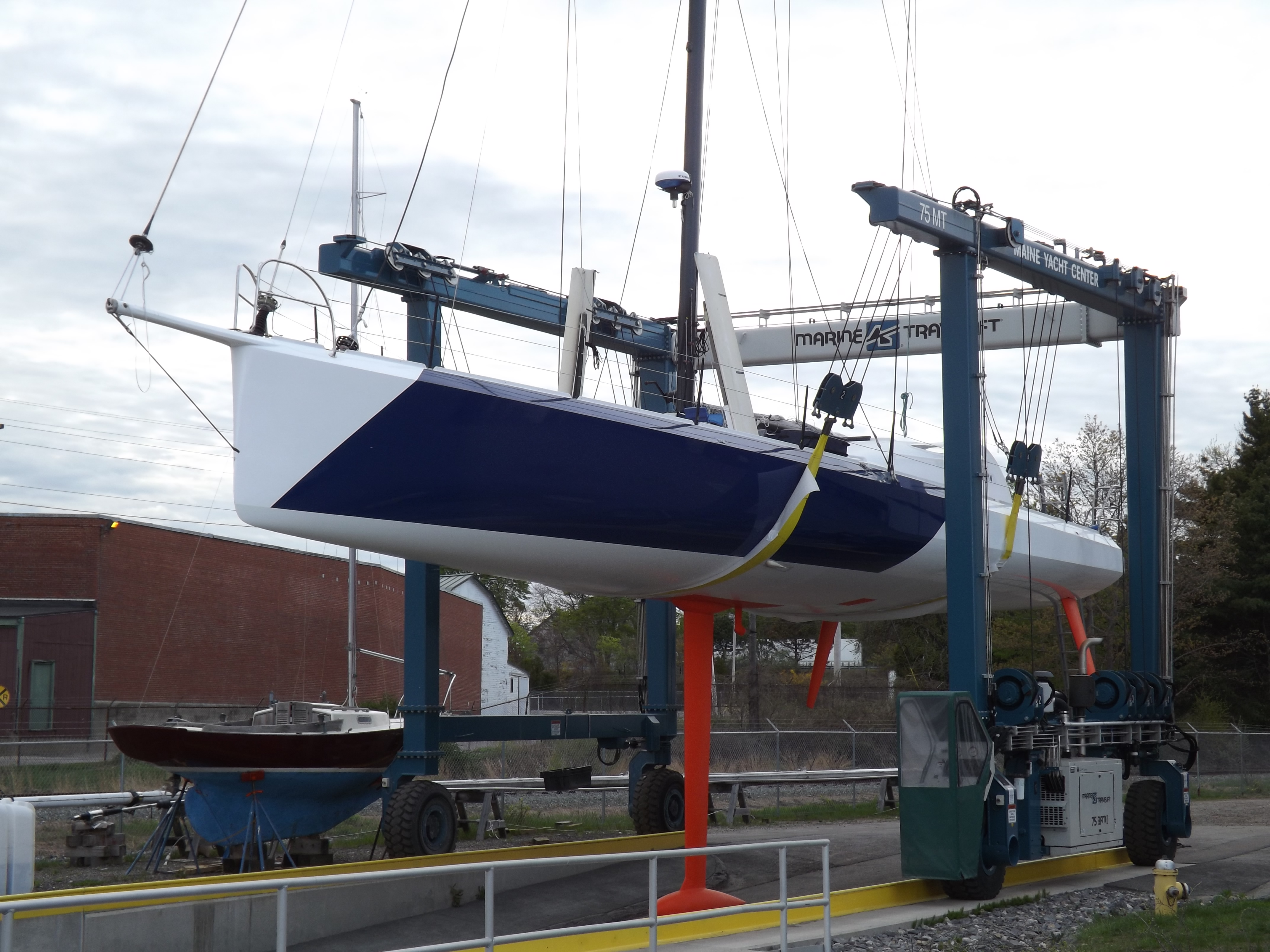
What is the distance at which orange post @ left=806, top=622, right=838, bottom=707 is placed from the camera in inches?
472

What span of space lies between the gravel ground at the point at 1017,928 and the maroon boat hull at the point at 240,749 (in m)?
5.14

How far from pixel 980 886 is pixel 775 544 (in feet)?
9.95

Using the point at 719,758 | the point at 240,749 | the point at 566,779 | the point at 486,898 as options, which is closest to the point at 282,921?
the point at 486,898

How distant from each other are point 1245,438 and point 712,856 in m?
31.8

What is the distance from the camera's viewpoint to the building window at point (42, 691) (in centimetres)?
2577

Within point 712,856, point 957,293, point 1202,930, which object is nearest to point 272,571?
point 712,856

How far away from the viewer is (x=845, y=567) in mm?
11336

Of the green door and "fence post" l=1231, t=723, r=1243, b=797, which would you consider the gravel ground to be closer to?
the green door

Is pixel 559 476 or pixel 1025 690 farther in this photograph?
pixel 1025 690

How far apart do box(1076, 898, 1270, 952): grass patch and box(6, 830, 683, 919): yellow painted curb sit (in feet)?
10.4

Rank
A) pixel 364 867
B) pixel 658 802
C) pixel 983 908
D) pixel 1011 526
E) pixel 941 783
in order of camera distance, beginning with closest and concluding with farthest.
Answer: pixel 364 867
pixel 983 908
pixel 941 783
pixel 1011 526
pixel 658 802

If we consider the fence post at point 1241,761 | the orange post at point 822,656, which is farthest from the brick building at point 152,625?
the fence post at point 1241,761

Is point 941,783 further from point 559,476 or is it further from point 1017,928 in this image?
point 559,476

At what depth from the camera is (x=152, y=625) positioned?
28.0 meters
